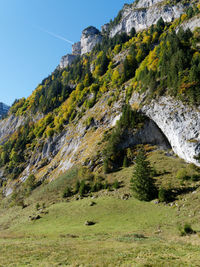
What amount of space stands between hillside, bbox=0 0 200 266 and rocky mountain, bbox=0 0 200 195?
1.38ft

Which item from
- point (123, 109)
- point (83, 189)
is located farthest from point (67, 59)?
point (83, 189)

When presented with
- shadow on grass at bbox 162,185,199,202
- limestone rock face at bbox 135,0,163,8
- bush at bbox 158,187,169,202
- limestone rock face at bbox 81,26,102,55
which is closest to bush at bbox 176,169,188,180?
shadow on grass at bbox 162,185,199,202

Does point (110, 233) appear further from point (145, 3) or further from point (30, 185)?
point (145, 3)

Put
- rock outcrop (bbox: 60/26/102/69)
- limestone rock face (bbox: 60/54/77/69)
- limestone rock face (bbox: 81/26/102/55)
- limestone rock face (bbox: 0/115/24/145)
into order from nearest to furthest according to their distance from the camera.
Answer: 1. limestone rock face (bbox: 0/115/24/145)
2. limestone rock face (bbox: 81/26/102/55)
3. rock outcrop (bbox: 60/26/102/69)
4. limestone rock face (bbox: 60/54/77/69)

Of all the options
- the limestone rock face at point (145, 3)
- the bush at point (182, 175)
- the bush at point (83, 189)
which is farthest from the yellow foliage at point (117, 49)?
the bush at point (182, 175)

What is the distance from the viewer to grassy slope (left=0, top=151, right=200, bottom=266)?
12055 mm

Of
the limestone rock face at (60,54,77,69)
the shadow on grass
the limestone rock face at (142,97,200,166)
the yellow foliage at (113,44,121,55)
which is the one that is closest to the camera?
the shadow on grass

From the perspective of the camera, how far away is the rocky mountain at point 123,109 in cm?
4613

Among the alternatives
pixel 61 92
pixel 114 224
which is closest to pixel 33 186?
pixel 114 224

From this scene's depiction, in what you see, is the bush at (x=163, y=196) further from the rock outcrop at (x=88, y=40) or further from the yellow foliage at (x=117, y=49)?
the rock outcrop at (x=88, y=40)

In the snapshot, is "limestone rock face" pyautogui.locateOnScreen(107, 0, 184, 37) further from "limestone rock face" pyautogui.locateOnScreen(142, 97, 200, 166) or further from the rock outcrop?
"limestone rock face" pyautogui.locateOnScreen(142, 97, 200, 166)

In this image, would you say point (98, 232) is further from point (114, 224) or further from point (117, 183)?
point (117, 183)

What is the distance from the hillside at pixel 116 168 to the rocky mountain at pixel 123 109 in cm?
42

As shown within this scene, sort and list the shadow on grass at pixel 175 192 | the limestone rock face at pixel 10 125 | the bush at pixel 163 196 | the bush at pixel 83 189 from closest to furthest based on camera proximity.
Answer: the bush at pixel 163 196 → the shadow on grass at pixel 175 192 → the bush at pixel 83 189 → the limestone rock face at pixel 10 125
